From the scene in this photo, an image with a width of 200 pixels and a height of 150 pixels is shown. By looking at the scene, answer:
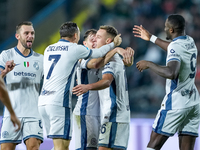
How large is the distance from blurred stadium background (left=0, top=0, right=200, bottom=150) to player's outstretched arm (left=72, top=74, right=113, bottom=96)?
6032 mm

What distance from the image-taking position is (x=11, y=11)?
44.3ft

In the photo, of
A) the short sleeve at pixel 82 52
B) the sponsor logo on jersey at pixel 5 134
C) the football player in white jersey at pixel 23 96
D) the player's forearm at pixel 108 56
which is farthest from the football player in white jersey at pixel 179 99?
the sponsor logo on jersey at pixel 5 134

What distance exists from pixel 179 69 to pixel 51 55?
5.32 ft

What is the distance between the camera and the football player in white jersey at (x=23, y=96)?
205 inches

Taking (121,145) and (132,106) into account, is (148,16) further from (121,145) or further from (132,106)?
(121,145)

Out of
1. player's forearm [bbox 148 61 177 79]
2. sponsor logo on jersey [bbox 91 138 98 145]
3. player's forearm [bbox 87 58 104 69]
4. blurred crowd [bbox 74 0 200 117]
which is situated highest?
blurred crowd [bbox 74 0 200 117]

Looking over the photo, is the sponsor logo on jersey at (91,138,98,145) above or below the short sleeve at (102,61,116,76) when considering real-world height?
below

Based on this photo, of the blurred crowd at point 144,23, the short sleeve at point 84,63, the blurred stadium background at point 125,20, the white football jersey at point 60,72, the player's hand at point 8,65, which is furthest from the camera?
the blurred stadium background at point 125,20

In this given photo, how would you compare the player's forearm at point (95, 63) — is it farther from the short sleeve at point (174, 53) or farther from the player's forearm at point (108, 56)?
the short sleeve at point (174, 53)

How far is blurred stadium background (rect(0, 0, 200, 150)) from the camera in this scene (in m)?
11.1

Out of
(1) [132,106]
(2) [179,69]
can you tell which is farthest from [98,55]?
(1) [132,106]

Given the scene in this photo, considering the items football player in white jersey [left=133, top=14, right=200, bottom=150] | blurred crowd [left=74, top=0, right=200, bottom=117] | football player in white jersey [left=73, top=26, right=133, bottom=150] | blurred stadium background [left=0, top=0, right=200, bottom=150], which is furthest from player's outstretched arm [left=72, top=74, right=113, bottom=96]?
blurred stadium background [left=0, top=0, right=200, bottom=150]

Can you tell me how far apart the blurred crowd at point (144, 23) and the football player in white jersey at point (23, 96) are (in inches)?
214

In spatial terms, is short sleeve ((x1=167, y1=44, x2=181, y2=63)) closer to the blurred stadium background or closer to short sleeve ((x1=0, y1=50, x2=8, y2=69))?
short sleeve ((x1=0, y1=50, x2=8, y2=69))
